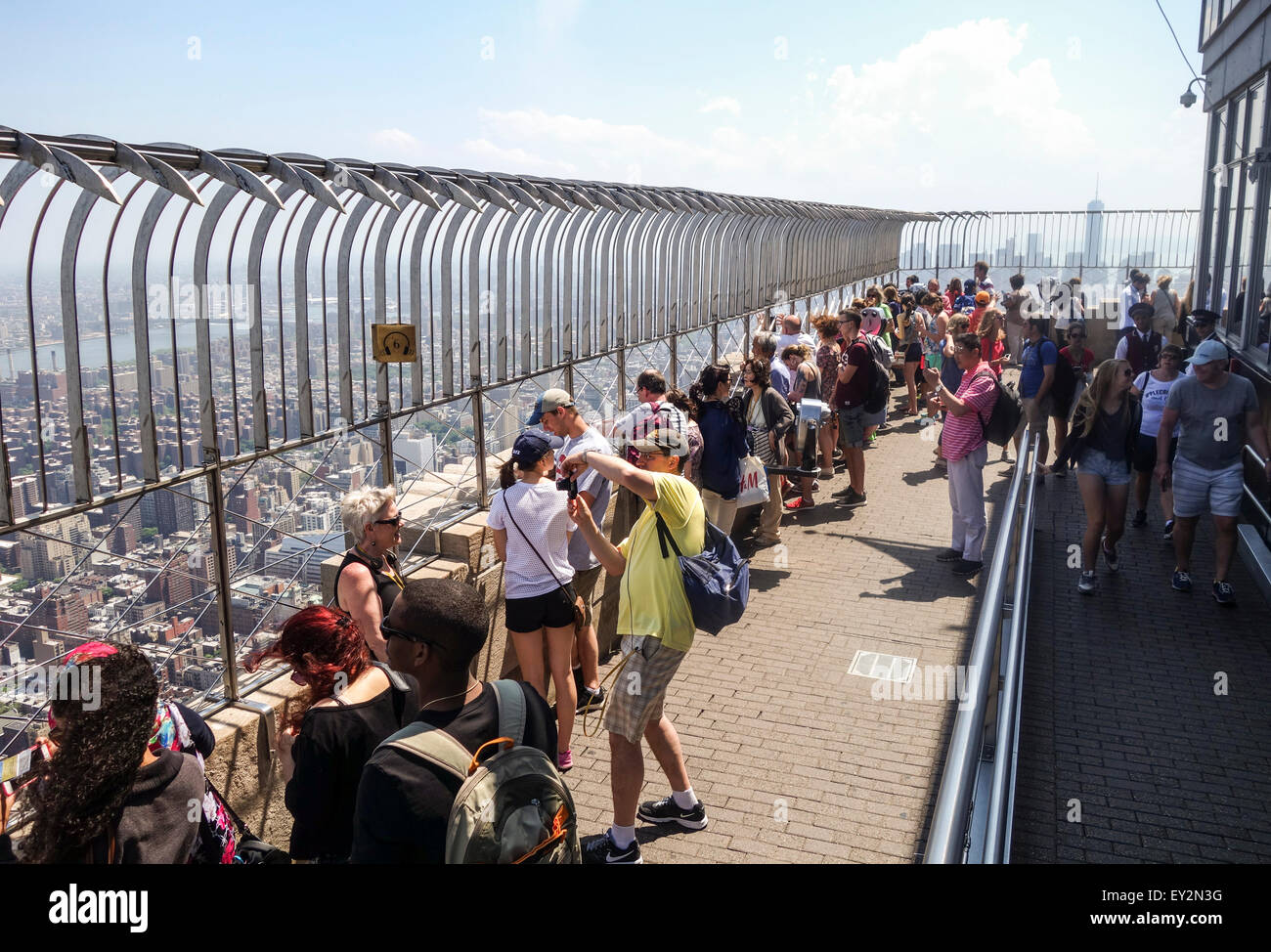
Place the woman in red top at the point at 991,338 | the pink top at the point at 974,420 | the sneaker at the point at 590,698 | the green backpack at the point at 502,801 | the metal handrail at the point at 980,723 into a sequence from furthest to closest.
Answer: the woman in red top at the point at 991,338, the pink top at the point at 974,420, the sneaker at the point at 590,698, the green backpack at the point at 502,801, the metal handrail at the point at 980,723

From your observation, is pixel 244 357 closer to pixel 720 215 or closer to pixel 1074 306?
pixel 720 215

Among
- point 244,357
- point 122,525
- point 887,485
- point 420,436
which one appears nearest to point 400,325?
point 420,436

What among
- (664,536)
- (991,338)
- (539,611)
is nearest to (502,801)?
(664,536)

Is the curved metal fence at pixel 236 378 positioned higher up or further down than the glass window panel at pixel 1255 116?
further down

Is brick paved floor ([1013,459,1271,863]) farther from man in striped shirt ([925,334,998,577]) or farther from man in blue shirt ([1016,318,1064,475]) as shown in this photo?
man in blue shirt ([1016,318,1064,475])

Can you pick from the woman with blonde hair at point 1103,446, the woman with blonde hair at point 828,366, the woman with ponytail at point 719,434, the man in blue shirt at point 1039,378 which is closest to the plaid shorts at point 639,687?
the woman with ponytail at point 719,434

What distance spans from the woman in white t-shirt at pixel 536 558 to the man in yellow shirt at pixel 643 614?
1.86ft

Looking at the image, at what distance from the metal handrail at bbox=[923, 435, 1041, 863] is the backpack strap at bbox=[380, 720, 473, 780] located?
44.2 inches

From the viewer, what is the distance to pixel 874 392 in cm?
1084

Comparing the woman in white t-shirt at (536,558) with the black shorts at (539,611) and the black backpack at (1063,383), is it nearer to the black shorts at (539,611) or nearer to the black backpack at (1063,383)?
the black shorts at (539,611)

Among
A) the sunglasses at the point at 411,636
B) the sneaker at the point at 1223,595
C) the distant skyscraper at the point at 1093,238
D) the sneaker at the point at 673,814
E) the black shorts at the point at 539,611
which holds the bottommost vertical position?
the sneaker at the point at 673,814

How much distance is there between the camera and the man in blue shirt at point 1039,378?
10508 millimetres

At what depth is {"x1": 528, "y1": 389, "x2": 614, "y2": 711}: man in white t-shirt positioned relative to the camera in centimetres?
598

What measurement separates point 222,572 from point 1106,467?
665cm
